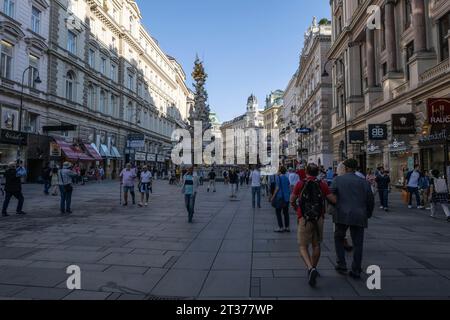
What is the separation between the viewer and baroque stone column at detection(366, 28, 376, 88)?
31094 mm

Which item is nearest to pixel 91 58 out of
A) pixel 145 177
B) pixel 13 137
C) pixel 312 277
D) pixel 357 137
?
pixel 13 137

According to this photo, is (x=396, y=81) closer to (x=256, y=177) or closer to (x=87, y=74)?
(x=256, y=177)

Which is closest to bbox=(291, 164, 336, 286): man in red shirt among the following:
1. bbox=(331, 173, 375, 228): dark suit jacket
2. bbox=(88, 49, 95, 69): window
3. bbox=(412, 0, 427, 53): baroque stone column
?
bbox=(331, 173, 375, 228): dark suit jacket

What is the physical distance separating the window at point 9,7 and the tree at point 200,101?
823 inches

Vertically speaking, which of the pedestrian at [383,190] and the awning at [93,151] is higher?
the awning at [93,151]

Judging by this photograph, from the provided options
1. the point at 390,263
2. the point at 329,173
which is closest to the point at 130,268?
the point at 390,263

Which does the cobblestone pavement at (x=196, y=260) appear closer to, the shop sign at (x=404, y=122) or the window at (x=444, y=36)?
the shop sign at (x=404, y=122)

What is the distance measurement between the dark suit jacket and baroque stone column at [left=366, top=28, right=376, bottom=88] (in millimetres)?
28971

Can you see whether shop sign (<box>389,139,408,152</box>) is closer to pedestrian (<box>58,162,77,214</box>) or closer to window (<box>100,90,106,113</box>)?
pedestrian (<box>58,162,77,214</box>)

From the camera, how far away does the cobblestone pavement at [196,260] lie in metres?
4.56

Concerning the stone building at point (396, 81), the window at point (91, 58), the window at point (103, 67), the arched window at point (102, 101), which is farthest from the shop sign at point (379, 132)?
the window at point (103, 67)

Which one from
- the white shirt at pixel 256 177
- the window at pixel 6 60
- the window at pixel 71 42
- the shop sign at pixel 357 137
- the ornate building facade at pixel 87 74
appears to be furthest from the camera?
the window at pixel 71 42

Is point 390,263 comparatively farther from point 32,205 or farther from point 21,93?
point 21,93
